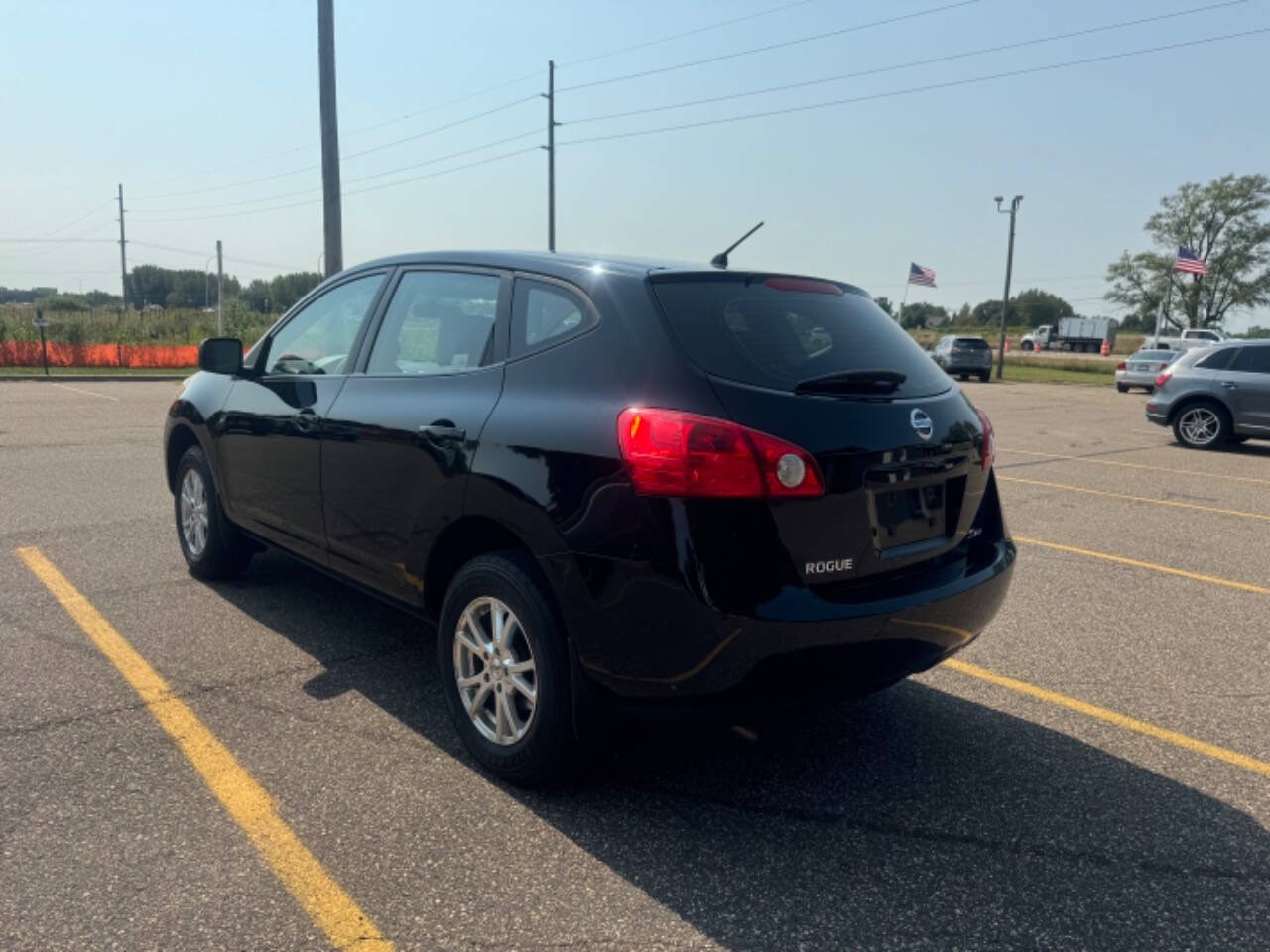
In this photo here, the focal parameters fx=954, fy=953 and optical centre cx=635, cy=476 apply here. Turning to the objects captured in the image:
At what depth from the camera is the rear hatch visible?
2707 mm

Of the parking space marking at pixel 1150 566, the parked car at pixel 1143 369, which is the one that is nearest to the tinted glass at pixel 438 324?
the parking space marking at pixel 1150 566

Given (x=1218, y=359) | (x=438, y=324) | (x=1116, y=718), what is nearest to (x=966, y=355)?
(x=1218, y=359)

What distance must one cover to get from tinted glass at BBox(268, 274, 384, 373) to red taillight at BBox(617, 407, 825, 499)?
1.88 m

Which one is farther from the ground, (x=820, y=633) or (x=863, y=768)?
(x=820, y=633)

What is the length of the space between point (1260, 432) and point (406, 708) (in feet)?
43.5

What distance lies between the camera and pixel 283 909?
2430mm

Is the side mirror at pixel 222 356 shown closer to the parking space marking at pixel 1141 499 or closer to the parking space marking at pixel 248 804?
the parking space marking at pixel 248 804

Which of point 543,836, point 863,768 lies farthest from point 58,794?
point 863,768

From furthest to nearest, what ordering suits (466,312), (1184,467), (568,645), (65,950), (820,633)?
(1184,467), (466,312), (568,645), (820,633), (65,950)

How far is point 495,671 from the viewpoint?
310cm

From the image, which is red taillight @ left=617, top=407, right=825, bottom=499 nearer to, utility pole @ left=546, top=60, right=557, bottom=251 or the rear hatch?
the rear hatch

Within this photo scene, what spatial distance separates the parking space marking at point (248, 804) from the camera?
239cm

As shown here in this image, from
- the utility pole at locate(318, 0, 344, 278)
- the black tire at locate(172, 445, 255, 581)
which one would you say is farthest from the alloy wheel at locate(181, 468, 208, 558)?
the utility pole at locate(318, 0, 344, 278)

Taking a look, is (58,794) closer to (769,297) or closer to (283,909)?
(283,909)
